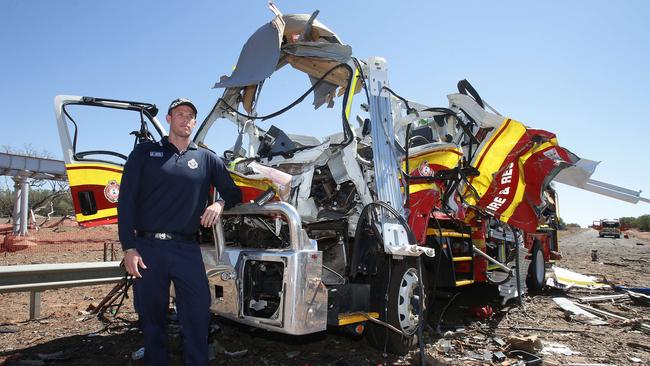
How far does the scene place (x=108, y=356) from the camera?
13.1 ft

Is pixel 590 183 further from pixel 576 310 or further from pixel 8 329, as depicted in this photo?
pixel 8 329

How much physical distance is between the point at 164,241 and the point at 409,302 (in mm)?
2313

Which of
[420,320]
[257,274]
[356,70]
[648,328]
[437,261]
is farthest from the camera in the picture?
[648,328]

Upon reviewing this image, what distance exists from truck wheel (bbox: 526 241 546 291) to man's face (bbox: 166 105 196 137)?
715 centimetres

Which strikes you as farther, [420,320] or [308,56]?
[308,56]

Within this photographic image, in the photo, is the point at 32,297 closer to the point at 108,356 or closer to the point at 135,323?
the point at 135,323

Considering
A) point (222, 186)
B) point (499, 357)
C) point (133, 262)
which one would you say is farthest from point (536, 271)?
point (133, 262)

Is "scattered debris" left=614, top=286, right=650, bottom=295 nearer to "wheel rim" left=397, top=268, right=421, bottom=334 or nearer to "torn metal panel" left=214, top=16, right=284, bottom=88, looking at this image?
"wheel rim" left=397, top=268, right=421, bottom=334

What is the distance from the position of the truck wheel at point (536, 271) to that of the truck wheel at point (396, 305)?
16.2 feet

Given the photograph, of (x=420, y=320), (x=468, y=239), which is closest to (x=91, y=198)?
(x=420, y=320)

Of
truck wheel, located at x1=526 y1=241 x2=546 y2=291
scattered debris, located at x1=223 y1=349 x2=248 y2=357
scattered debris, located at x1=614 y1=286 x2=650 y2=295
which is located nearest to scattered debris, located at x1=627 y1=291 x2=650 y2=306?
scattered debris, located at x1=614 y1=286 x2=650 y2=295

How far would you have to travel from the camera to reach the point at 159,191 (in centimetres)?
303

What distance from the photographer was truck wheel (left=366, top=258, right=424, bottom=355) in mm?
3988

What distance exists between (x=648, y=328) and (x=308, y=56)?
202 inches
